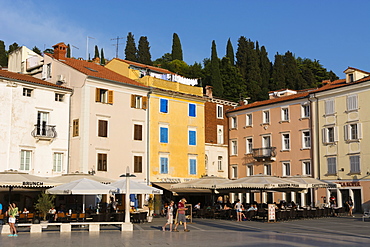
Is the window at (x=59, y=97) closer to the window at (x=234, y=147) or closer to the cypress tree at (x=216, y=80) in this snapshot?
the window at (x=234, y=147)

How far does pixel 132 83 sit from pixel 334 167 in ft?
62.2

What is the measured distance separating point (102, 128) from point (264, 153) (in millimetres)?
17043

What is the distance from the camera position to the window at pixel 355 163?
130 ft

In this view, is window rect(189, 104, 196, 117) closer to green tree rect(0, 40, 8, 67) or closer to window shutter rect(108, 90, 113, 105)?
window shutter rect(108, 90, 113, 105)

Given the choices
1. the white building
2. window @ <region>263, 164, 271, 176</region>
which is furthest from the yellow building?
the white building

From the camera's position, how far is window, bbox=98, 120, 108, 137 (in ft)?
123

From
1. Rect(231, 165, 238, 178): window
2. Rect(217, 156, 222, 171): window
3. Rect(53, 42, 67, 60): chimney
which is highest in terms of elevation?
Rect(53, 42, 67, 60): chimney

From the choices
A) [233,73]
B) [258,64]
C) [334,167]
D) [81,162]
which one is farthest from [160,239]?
[258,64]

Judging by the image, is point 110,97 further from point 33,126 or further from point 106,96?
point 33,126

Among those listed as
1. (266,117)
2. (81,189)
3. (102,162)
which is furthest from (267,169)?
(81,189)

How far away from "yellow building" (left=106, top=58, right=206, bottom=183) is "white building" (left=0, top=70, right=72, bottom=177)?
6.71 meters

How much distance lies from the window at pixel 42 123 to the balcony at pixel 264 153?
20894 mm

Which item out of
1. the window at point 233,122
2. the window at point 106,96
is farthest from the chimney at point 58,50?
the window at point 233,122

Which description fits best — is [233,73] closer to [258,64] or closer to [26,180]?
[258,64]
